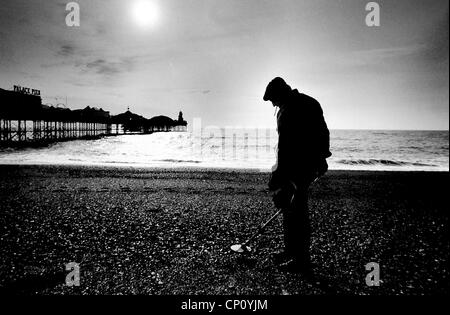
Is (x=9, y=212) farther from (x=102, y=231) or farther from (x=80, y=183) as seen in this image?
(x=80, y=183)

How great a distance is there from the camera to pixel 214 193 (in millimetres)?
9242

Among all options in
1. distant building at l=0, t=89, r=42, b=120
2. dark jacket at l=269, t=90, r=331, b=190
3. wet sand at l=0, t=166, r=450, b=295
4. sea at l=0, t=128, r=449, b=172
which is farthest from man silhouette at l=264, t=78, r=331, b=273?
distant building at l=0, t=89, r=42, b=120

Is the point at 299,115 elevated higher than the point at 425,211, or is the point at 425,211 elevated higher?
the point at 299,115

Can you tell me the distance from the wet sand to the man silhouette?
0.53 meters

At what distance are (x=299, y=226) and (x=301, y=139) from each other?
4.12 ft

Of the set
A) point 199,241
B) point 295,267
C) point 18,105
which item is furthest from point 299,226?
point 18,105

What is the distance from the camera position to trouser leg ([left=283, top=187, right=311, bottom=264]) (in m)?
3.65

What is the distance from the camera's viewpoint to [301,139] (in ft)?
11.7

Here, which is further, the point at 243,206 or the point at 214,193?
the point at 214,193

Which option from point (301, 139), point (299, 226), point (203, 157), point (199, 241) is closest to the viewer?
point (301, 139)

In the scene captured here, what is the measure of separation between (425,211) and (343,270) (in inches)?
208

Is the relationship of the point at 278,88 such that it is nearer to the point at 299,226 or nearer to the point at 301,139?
the point at 301,139

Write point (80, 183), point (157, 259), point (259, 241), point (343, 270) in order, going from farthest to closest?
point (80, 183) < point (259, 241) < point (157, 259) < point (343, 270)
